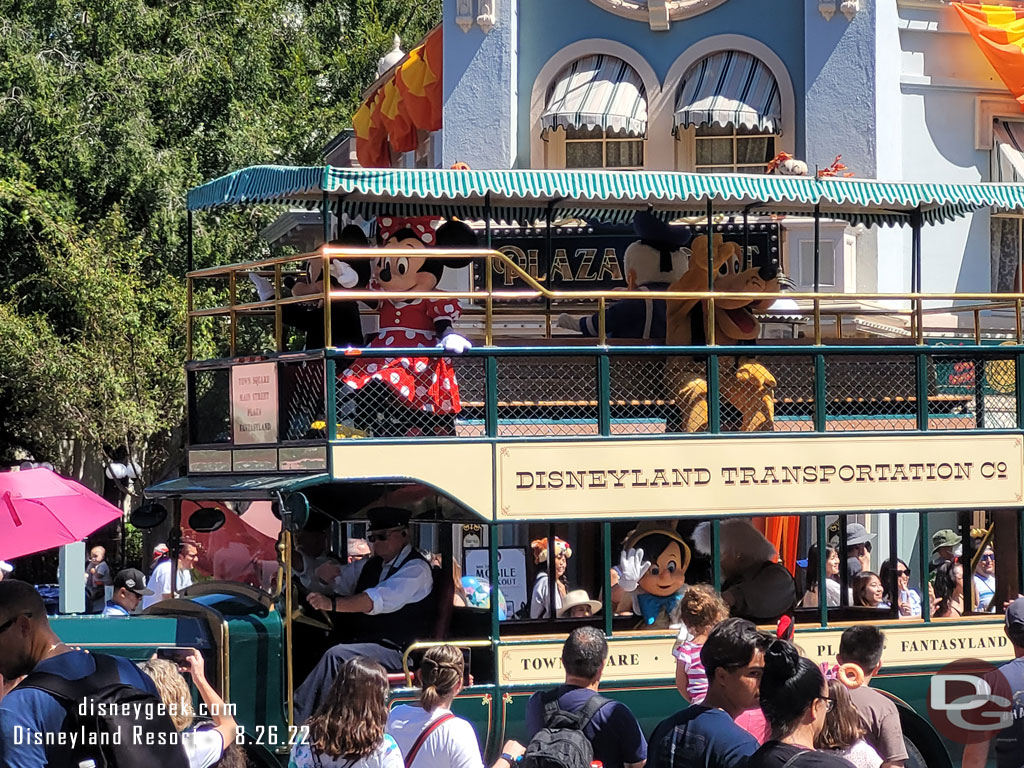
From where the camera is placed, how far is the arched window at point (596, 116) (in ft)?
57.4

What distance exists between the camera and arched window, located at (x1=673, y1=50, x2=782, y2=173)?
57.2ft

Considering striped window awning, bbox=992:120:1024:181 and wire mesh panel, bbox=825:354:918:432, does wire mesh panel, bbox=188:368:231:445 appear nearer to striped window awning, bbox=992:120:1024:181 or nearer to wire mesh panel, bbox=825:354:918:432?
wire mesh panel, bbox=825:354:918:432

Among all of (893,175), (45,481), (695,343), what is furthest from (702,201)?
(893,175)

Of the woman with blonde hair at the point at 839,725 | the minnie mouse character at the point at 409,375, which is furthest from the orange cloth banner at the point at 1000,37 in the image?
the woman with blonde hair at the point at 839,725

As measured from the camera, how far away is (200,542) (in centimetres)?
1053

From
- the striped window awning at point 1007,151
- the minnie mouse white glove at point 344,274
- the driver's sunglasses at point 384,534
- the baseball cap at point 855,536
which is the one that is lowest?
the baseball cap at point 855,536

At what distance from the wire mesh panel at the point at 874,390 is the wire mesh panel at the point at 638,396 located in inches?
47.5

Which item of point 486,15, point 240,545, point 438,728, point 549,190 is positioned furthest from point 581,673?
point 486,15

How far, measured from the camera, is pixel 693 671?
796 centimetres

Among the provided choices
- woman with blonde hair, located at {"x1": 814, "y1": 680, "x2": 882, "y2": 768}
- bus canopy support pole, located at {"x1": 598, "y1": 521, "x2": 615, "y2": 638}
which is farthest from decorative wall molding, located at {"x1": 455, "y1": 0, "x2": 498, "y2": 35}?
woman with blonde hair, located at {"x1": 814, "y1": 680, "x2": 882, "y2": 768}

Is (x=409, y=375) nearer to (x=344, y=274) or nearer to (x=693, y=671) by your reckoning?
(x=344, y=274)

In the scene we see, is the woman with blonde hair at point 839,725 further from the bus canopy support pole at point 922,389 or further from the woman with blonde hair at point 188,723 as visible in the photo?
the bus canopy support pole at point 922,389

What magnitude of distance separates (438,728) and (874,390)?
16.0 feet

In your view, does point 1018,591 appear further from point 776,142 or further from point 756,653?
point 776,142
